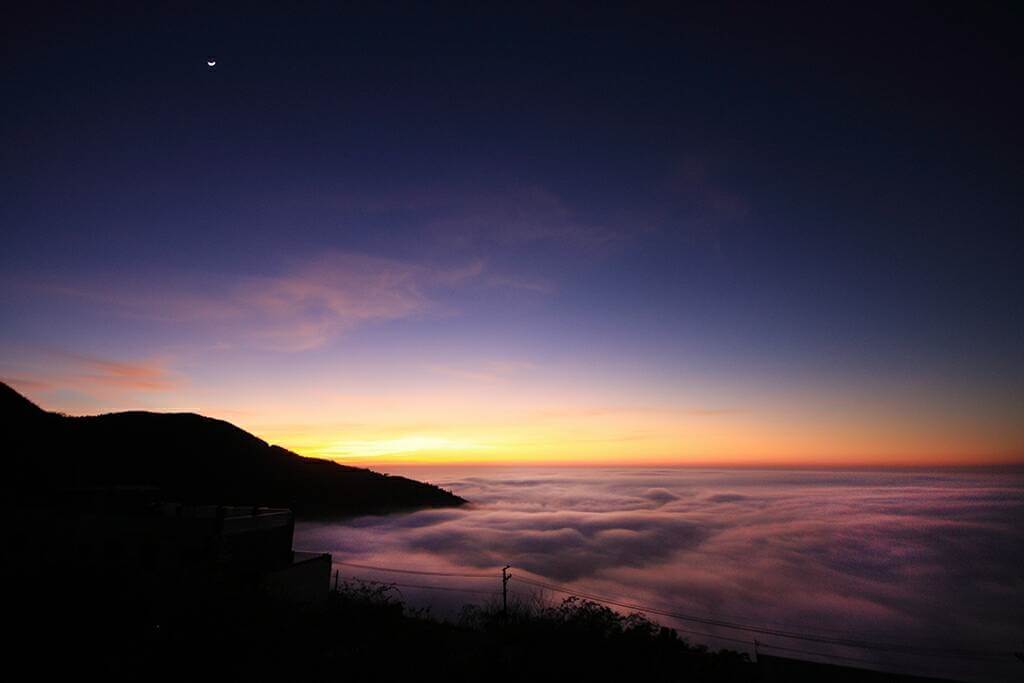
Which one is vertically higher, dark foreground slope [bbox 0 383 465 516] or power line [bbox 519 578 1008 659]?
dark foreground slope [bbox 0 383 465 516]

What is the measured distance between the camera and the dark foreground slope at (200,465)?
107m

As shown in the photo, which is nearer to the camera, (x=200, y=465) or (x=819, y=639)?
(x=819, y=639)

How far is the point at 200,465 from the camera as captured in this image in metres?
132

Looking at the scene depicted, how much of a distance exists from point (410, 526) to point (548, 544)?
45855 mm

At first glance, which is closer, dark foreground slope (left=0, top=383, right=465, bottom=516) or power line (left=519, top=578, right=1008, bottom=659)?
power line (left=519, top=578, right=1008, bottom=659)

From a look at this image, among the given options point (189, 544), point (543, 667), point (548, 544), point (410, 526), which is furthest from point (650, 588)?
point (189, 544)

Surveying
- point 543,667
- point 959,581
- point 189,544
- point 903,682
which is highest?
point 189,544

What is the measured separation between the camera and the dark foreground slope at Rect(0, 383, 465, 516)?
107 m

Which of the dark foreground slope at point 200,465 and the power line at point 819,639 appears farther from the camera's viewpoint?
the dark foreground slope at point 200,465

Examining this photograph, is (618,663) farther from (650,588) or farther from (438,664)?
(650,588)

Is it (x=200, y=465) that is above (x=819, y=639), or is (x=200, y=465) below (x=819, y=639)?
above

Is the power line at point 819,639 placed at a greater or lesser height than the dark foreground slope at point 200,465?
lesser

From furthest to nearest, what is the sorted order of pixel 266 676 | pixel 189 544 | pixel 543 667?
1. pixel 189 544
2. pixel 543 667
3. pixel 266 676

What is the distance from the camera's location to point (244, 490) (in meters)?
128
